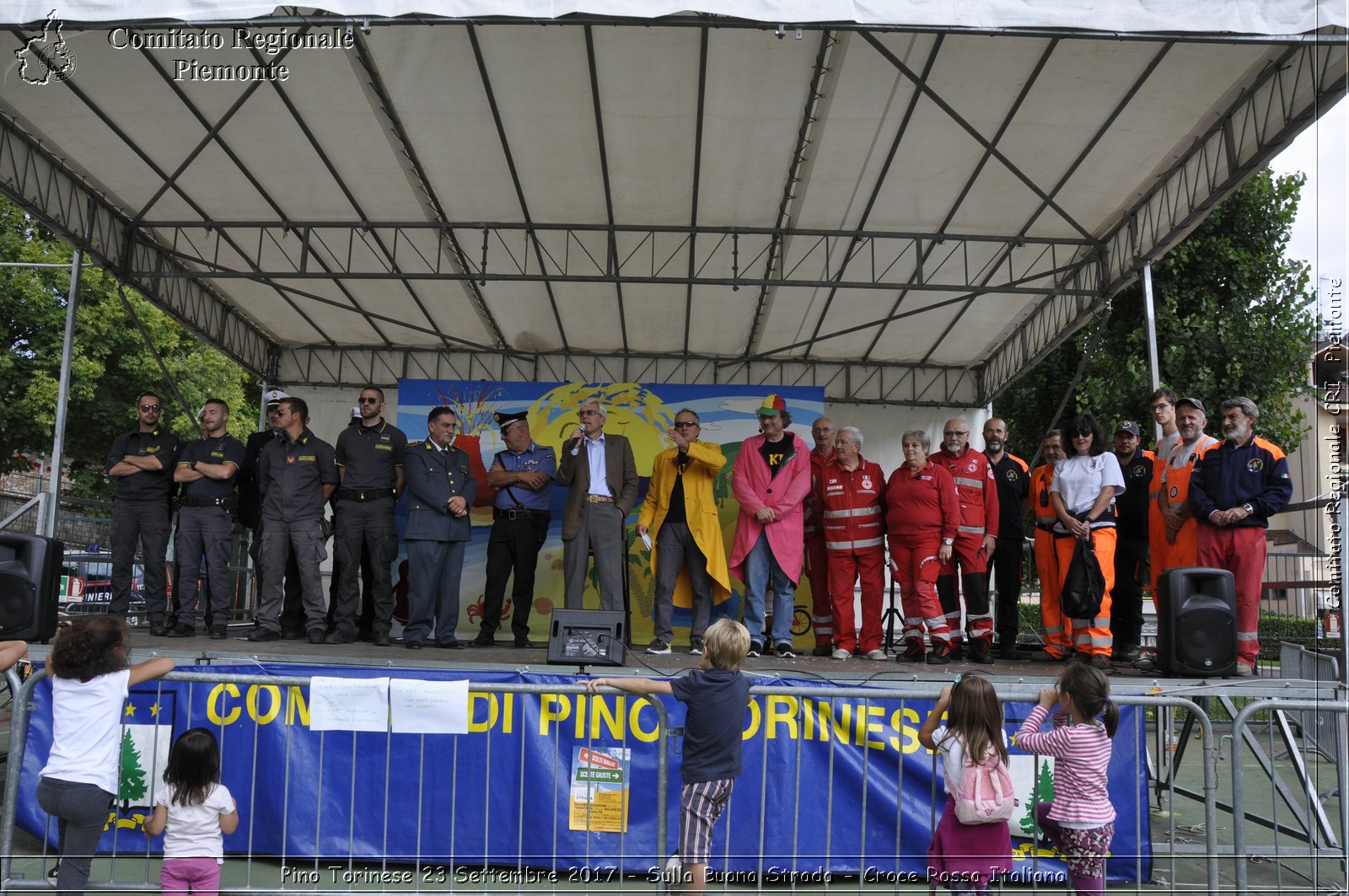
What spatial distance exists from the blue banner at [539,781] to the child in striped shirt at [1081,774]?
1252 mm

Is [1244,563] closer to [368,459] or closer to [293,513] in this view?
[368,459]

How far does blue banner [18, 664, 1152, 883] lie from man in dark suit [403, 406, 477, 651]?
6.24 feet

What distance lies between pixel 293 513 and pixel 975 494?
4.98 meters

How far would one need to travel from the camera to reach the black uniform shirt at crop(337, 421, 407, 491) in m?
7.32

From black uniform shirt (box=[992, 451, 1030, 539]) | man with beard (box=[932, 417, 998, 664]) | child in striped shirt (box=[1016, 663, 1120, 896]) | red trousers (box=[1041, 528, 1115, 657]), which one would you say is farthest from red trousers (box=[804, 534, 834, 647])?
child in striped shirt (box=[1016, 663, 1120, 896])

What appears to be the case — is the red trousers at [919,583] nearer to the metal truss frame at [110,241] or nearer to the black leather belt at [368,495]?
the black leather belt at [368,495]

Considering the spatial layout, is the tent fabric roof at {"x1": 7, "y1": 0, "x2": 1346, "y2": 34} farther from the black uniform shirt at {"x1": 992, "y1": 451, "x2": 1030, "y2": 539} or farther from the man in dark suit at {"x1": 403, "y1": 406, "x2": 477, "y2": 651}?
the black uniform shirt at {"x1": 992, "y1": 451, "x2": 1030, "y2": 539}

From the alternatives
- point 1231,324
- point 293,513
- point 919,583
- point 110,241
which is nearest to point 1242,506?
point 919,583

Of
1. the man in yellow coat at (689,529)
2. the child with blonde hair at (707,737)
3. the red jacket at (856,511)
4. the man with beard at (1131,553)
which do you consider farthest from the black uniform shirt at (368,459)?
the man with beard at (1131,553)

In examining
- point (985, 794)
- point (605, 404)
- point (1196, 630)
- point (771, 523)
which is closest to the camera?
point (985, 794)

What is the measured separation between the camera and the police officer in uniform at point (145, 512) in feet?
23.4

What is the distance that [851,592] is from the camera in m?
7.39

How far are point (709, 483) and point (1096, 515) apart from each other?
2764mm

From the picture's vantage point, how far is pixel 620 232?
9.57m
